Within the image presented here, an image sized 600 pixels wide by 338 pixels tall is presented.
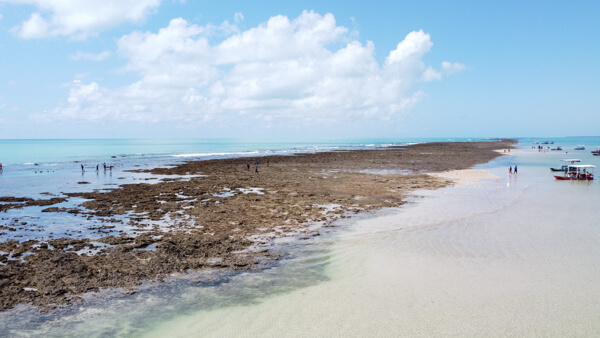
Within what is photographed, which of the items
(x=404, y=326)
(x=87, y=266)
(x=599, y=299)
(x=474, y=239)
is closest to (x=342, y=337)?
(x=404, y=326)

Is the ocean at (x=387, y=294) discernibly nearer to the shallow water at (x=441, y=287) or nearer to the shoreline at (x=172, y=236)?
the shallow water at (x=441, y=287)

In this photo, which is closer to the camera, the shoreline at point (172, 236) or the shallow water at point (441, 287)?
the shallow water at point (441, 287)

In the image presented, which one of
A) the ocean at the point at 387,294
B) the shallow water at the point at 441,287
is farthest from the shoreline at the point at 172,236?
the shallow water at the point at 441,287

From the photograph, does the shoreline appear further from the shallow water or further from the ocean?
the shallow water

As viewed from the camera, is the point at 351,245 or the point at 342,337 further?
the point at 351,245

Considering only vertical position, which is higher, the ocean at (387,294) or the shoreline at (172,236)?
the shoreline at (172,236)

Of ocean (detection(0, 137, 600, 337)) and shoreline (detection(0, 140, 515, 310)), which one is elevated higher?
shoreline (detection(0, 140, 515, 310))

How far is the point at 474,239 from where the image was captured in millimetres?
13883

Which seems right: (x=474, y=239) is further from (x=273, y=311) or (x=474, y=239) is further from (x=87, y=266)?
(x=87, y=266)

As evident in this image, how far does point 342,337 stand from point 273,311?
1802 millimetres

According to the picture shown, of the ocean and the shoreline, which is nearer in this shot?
the ocean

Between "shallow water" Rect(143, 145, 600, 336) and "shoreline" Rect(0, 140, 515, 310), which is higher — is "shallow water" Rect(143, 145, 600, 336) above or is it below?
below

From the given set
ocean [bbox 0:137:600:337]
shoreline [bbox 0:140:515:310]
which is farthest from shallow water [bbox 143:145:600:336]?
shoreline [bbox 0:140:515:310]

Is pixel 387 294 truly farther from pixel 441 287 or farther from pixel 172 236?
pixel 172 236
